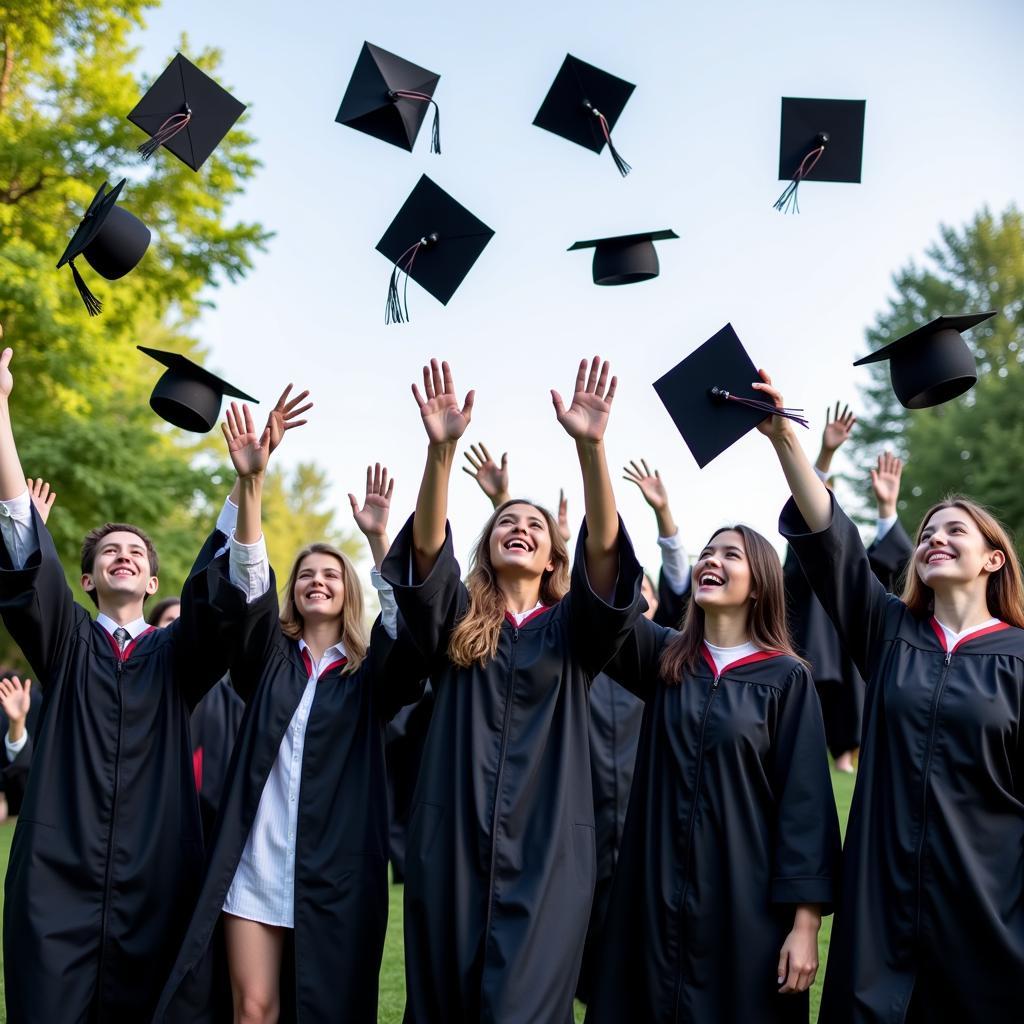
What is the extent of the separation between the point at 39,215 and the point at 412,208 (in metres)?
8.30

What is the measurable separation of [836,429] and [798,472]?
53.8 inches

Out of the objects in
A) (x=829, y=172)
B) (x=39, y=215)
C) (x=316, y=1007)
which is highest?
(x=39, y=215)

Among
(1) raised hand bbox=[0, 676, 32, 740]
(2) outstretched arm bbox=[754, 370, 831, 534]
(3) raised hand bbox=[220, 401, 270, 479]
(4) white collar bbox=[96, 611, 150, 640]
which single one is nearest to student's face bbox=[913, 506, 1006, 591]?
(2) outstretched arm bbox=[754, 370, 831, 534]

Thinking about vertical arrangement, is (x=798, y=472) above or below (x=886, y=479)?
below

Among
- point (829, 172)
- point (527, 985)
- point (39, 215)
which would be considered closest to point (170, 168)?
point (39, 215)

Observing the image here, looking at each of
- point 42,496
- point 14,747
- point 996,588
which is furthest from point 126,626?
point 14,747

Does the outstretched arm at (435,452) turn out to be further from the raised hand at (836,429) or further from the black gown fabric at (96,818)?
the raised hand at (836,429)

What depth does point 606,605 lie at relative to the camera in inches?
130

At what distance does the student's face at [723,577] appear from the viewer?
3.55 meters

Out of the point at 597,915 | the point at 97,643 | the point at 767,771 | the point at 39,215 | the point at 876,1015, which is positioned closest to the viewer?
the point at 876,1015

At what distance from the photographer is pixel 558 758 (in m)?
3.36

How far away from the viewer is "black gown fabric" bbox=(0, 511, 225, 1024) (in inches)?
136

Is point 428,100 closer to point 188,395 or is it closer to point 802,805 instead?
point 188,395

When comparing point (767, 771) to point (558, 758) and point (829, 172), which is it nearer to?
point (558, 758)
